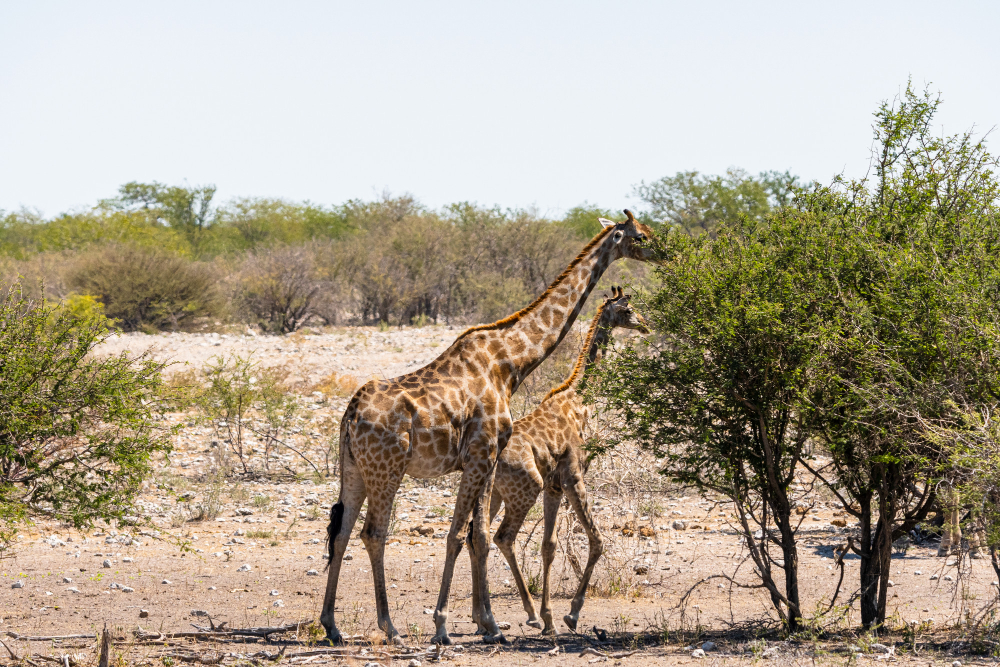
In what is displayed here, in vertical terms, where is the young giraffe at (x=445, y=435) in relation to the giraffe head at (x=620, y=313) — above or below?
below

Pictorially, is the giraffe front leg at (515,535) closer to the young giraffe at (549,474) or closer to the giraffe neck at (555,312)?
the young giraffe at (549,474)

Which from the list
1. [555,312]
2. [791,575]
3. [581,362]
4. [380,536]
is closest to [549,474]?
[581,362]

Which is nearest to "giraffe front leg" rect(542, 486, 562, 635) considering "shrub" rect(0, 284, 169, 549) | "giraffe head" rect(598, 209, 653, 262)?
"giraffe head" rect(598, 209, 653, 262)

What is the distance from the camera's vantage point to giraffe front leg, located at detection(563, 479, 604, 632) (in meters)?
8.38

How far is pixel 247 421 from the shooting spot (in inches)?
651

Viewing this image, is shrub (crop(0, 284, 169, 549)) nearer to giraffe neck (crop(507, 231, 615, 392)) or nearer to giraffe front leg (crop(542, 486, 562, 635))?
giraffe neck (crop(507, 231, 615, 392))

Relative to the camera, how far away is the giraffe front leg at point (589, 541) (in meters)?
8.38

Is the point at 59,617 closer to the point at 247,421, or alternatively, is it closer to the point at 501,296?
the point at 247,421

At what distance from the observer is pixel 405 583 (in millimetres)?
9875

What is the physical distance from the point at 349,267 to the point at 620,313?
24.5 meters

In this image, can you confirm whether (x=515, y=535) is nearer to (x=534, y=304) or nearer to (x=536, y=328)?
(x=536, y=328)

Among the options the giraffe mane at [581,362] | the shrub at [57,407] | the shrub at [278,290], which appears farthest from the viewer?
the shrub at [278,290]

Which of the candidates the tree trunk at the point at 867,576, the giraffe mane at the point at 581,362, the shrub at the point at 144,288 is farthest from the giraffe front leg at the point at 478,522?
the shrub at the point at 144,288

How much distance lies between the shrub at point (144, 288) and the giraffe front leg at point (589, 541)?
2173 cm
